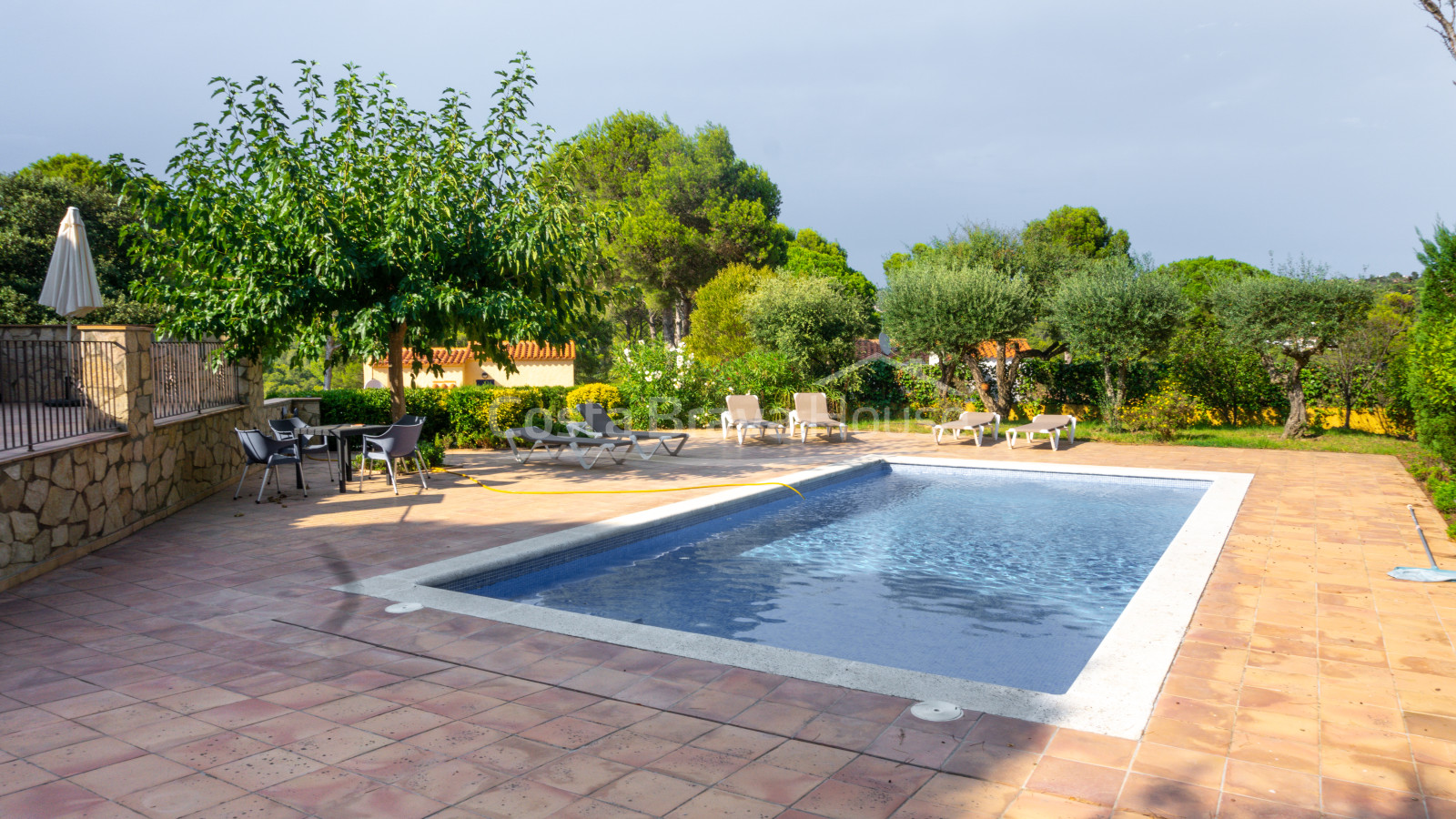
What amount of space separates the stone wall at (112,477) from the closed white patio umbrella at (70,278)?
164 centimetres

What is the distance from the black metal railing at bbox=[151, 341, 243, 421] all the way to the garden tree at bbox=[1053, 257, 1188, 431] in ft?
47.6

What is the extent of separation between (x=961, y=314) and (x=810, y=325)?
393cm

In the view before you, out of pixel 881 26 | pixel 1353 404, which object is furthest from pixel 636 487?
pixel 1353 404

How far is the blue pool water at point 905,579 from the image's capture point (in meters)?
4.93

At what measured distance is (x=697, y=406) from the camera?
17516mm

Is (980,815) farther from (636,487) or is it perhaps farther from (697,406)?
(697,406)

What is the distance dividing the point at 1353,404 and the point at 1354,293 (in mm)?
2801

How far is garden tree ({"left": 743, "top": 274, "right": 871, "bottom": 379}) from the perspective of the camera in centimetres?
1966

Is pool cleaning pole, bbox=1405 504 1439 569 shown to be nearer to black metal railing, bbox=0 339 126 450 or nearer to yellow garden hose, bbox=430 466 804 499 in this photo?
yellow garden hose, bbox=430 466 804 499

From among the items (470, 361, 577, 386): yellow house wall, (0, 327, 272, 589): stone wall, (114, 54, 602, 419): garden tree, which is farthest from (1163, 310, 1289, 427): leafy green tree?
(470, 361, 577, 386): yellow house wall

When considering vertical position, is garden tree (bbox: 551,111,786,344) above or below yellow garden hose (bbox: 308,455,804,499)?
above

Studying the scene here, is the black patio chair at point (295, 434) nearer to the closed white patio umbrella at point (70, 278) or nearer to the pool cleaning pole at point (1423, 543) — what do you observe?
the closed white patio umbrella at point (70, 278)

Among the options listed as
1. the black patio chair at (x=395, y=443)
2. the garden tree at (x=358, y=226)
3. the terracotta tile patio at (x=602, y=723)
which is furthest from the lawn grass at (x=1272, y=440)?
the black patio chair at (x=395, y=443)

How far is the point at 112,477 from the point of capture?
Answer: 6.64m
